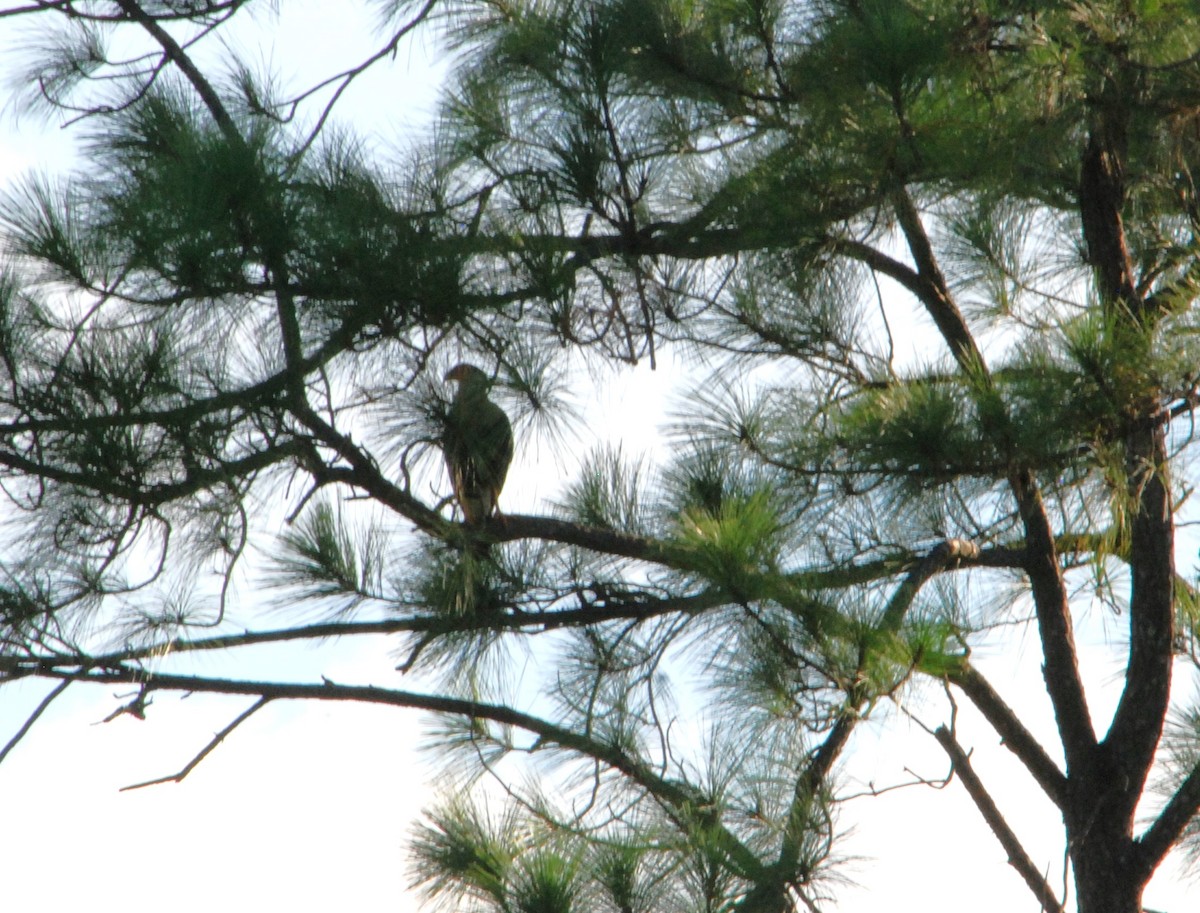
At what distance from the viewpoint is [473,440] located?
205 centimetres

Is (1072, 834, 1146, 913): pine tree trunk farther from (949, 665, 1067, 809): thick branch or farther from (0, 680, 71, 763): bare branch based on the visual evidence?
(0, 680, 71, 763): bare branch

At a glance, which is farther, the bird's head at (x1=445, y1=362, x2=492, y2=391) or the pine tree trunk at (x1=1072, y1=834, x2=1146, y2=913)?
the pine tree trunk at (x1=1072, y1=834, x2=1146, y2=913)

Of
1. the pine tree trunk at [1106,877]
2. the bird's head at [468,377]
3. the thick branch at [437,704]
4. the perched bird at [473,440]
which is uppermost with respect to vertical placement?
the bird's head at [468,377]

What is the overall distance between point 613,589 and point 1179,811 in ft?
3.32

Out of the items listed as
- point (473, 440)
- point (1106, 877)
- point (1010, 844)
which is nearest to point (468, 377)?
point (473, 440)

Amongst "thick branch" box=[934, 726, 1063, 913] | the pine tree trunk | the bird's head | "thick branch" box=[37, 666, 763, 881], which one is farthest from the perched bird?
the pine tree trunk

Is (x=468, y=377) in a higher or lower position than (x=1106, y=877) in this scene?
higher

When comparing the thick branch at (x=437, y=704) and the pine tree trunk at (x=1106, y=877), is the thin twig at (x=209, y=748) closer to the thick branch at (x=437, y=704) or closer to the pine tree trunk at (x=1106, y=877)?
the thick branch at (x=437, y=704)

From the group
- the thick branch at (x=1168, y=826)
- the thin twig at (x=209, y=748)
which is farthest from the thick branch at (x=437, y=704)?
the thick branch at (x=1168, y=826)

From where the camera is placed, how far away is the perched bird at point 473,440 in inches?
79.7

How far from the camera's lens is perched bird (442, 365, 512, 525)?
79.7 inches

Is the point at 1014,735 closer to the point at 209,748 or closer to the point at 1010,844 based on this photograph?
the point at 1010,844

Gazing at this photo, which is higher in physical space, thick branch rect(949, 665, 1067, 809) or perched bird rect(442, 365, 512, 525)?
perched bird rect(442, 365, 512, 525)

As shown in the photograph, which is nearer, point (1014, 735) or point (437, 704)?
point (437, 704)
